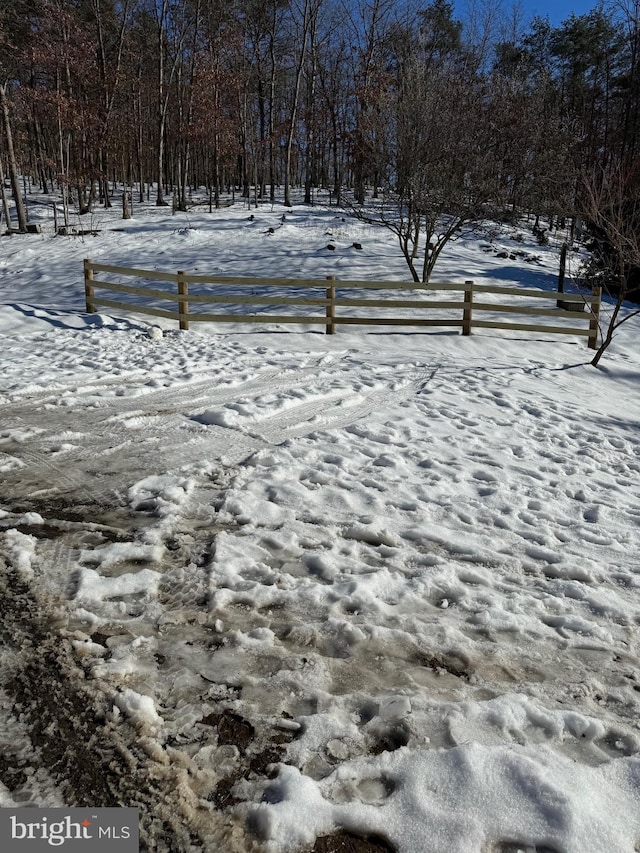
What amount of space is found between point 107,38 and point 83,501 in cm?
3381

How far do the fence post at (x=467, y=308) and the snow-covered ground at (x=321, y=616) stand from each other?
489 cm

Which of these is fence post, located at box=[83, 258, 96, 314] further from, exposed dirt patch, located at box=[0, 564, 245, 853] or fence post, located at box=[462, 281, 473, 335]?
exposed dirt patch, located at box=[0, 564, 245, 853]

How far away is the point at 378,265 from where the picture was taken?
1853 cm

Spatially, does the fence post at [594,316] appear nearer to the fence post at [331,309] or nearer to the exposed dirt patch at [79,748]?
the fence post at [331,309]

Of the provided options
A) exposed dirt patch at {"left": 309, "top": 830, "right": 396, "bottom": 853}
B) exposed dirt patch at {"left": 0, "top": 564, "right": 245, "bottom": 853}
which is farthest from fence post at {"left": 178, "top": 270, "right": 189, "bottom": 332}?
exposed dirt patch at {"left": 309, "top": 830, "right": 396, "bottom": 853}

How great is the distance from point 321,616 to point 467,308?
10.0 m

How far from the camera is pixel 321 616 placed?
2986mm

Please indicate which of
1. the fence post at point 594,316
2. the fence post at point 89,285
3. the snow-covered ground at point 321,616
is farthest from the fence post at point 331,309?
the fence post at point 89,285

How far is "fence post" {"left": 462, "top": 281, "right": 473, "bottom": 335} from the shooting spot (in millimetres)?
11609

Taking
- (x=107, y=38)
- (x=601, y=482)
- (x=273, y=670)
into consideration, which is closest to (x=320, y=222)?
(x=107, y=38)

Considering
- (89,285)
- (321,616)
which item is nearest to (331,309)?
(89,285)

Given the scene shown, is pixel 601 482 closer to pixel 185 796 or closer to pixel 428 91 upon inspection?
pixel 185 796

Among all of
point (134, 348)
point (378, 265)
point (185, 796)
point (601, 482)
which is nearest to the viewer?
point (185, 796)

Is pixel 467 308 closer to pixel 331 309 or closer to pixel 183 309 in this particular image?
pixel 331 309
